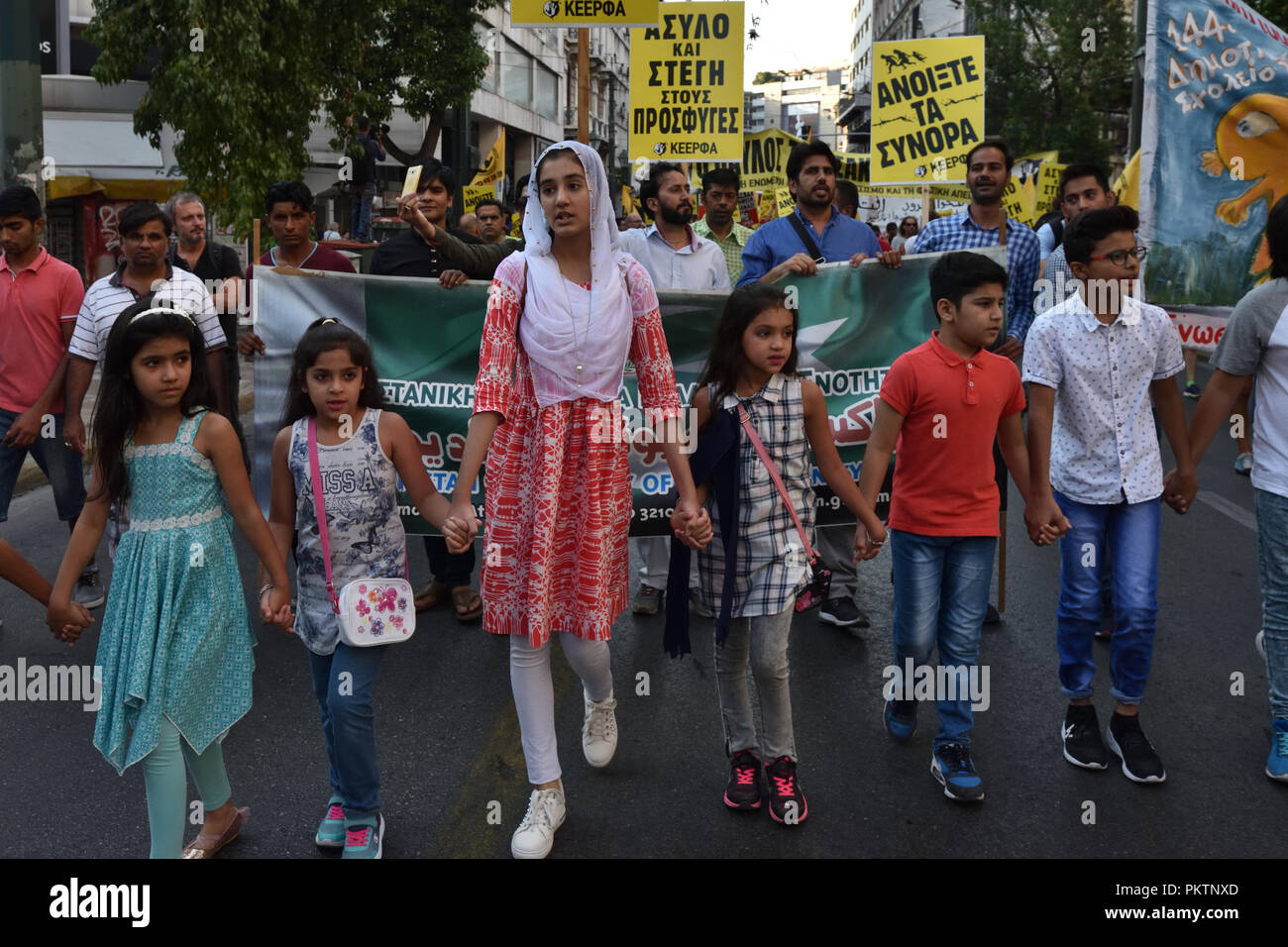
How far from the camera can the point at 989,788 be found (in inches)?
158

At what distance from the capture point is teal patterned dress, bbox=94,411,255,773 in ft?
10.6

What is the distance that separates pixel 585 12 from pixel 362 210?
1604cm

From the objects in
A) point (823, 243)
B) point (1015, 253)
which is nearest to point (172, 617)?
point (823, 243)

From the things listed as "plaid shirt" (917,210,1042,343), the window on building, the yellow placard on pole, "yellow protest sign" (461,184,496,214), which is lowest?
"plaid shirt" (917,210,1042,343)

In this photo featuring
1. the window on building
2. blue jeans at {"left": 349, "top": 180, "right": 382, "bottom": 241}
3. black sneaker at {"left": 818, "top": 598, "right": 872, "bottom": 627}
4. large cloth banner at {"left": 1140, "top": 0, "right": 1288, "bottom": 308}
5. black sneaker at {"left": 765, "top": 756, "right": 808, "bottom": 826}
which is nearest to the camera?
black sneaker at {"left": 765, "top": 756, "right": 808, "bottom": 826}

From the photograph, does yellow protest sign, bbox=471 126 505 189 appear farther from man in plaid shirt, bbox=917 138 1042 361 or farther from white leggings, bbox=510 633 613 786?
white leggings, bbox=510 633 613 786

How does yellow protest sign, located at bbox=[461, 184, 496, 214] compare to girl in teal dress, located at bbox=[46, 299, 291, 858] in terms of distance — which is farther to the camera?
yellow protest sign, located at bbox=[461, 184, 496, 214]

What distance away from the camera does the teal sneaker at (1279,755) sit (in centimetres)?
404

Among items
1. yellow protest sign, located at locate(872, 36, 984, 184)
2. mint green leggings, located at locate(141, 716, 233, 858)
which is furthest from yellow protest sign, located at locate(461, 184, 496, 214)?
mint green leggings, located at locate(141, 716, 233, 858)

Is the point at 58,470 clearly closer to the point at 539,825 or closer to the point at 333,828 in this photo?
the point at 333,828

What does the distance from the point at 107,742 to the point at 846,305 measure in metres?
3.79

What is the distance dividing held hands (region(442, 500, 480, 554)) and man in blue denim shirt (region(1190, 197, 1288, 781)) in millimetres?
2500
